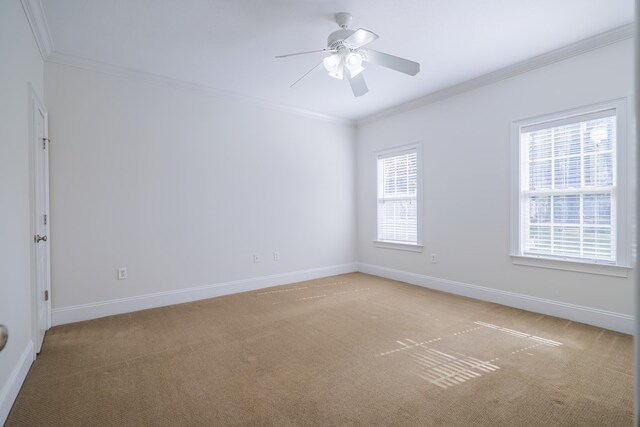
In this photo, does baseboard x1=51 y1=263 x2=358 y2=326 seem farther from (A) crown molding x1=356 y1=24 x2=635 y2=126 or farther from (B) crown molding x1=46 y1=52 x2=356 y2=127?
(A) crown molding x1=356 y1=24 x2=635 y2=126

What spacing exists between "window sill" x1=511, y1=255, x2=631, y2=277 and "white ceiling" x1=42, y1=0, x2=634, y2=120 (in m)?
2.12

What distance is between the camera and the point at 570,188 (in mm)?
3191

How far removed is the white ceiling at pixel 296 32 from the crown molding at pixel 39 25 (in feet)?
0.14

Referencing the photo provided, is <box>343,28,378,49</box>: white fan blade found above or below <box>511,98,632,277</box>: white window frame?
above

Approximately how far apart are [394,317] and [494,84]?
2.91m

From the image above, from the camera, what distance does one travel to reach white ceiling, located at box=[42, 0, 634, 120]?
251 cm

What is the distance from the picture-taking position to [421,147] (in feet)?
15.2

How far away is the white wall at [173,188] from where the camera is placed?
3303 mm

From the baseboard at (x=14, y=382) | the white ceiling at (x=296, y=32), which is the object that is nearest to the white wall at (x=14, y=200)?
the baseboard at (x=14, y=382)

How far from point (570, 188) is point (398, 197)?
7.37 ft

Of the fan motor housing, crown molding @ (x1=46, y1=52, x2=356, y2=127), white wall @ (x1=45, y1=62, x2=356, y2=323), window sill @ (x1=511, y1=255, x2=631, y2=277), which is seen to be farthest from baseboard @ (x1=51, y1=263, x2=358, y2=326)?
the fan motor housing

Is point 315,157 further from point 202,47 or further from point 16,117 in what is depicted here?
point 16,117

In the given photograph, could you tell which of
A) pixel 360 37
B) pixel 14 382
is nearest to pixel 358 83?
pixel 360 37

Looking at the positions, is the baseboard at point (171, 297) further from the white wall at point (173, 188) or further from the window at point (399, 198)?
the window at point (399, 198)
